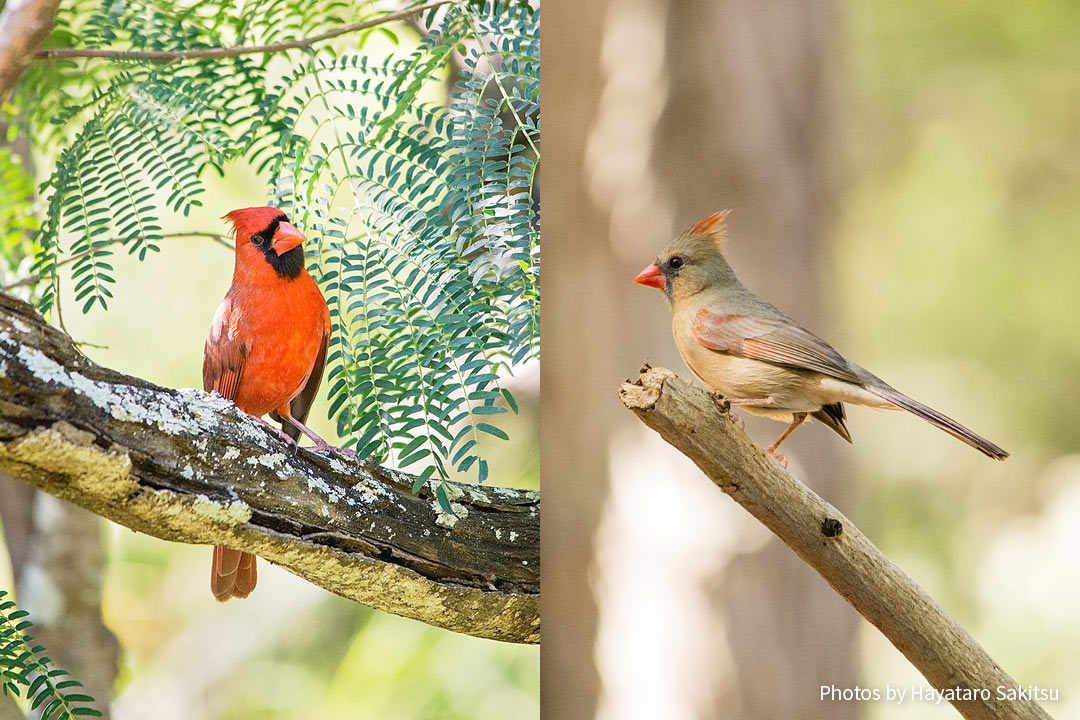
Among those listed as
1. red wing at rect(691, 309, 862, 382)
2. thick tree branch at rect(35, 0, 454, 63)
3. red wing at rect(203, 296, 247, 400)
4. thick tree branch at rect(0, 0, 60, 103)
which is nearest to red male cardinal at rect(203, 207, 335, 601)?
red wing at rect(203, 296, 247, 400)

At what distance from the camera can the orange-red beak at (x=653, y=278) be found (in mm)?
1130

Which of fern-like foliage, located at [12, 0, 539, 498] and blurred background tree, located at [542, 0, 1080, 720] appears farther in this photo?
fern-like foliage, located at [12, 0, 539, 498]

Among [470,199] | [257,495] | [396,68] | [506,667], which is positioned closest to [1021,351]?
[470,199]

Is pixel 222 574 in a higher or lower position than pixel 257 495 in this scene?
lower

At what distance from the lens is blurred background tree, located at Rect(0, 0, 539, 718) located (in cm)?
135

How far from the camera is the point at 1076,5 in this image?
34.6 inches

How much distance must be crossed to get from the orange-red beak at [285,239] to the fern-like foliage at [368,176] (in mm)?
50

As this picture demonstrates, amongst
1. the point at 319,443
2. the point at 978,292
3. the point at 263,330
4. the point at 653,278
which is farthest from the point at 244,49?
the point at 978,292

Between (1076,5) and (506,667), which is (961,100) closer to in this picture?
(1076,5)

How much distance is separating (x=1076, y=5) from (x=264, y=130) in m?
1.15

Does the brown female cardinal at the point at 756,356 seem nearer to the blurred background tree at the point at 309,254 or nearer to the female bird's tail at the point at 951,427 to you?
the female bird's tail at the point at 951,427

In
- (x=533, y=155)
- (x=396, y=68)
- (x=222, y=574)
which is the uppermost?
(x=396, y=68)

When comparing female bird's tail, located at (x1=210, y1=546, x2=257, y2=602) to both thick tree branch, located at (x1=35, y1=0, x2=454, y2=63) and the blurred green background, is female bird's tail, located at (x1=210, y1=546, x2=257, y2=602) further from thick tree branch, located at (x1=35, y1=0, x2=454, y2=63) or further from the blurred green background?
the blurred green background

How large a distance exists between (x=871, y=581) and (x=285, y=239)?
88 centimetres
